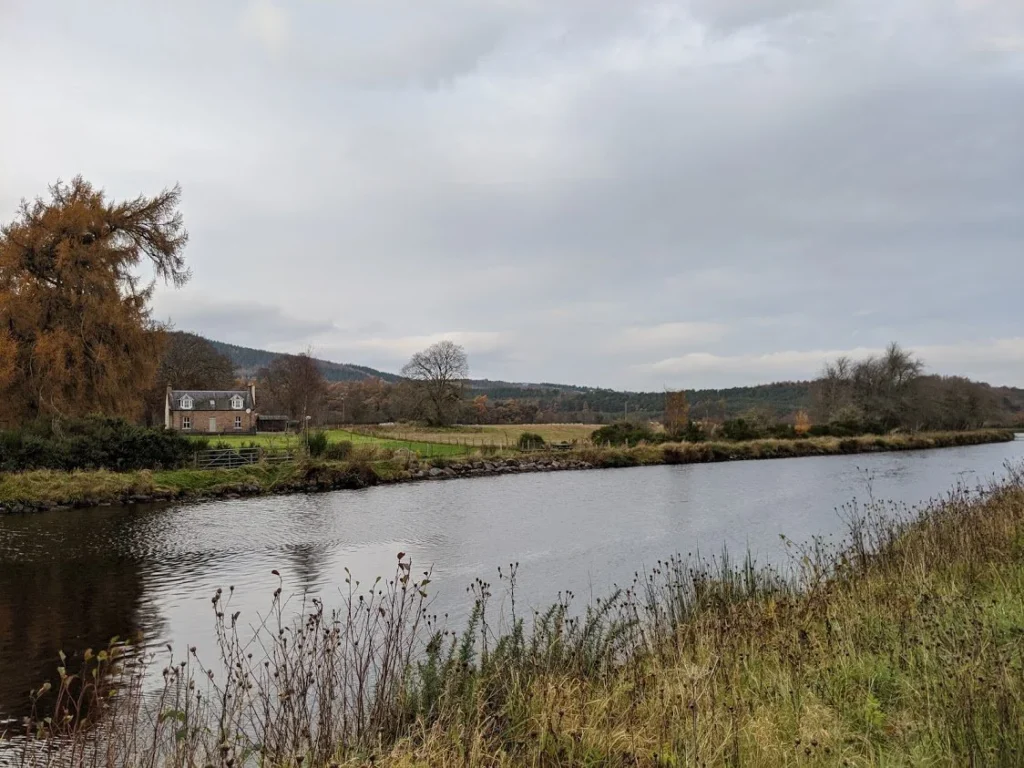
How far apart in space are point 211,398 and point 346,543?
4955 cm

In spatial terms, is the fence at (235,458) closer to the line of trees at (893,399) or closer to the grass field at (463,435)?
the grass field at (463,435)

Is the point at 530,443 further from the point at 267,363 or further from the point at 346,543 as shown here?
the point at 267,363

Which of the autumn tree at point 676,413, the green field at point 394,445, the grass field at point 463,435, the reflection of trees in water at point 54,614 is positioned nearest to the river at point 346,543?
the reflection of trees in water at point 54,614

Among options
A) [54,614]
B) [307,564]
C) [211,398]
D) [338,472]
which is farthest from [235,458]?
[211,398]

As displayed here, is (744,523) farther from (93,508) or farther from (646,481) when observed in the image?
(93,508)

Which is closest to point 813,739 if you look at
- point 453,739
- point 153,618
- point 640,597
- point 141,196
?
point 453,739

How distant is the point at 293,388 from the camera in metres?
72.2

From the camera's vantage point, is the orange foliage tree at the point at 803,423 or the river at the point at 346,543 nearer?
the river at the point at 346,543

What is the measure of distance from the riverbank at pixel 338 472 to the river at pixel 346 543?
161 centimetres

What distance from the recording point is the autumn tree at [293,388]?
7006 cm

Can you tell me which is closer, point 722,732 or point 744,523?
point 722,732

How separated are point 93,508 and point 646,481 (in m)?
21.8

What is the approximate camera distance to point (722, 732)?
13.5 feet

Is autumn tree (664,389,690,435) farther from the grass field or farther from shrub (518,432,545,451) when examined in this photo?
shrub (518,432,545,451)
